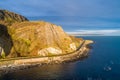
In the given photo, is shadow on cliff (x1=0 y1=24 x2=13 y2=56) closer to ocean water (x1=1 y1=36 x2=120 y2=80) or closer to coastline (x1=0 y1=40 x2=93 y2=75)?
coastline (x1=0 y1=40 x2=93 y2=75)

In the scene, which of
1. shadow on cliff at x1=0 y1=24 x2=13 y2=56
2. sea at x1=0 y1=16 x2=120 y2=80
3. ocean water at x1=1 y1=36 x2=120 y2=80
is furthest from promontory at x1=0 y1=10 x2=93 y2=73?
ocean water at x1=1 y1=36 x2=120 y2=80

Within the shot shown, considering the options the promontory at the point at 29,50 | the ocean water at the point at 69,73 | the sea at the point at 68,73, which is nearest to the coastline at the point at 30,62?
the promontory at the point at 29,50

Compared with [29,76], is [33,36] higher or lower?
higher

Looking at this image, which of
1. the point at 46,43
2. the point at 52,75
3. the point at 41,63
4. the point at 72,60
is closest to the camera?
the point at 52,75

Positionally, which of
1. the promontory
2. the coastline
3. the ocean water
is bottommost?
the ocean water

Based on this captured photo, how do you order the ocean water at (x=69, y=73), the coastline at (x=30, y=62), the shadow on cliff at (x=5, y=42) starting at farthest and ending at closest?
the shadow on cliff at (x=5, y=42) → the coastline at (x=30, y=62) → the ocean water at (x=69, y=73)

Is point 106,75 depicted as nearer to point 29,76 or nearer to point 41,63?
point 29,76

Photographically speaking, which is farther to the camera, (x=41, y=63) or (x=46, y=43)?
(x=46, y=43)


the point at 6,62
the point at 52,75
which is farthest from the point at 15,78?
the point at 6,62

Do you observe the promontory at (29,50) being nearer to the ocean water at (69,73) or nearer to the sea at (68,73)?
the sea at (68,73)

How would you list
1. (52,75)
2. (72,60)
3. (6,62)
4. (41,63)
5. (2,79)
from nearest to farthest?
(2,79)
(52,75)
(6,62)
(41,63)
(72,60)

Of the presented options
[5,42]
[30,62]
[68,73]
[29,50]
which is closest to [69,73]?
[68,73]
